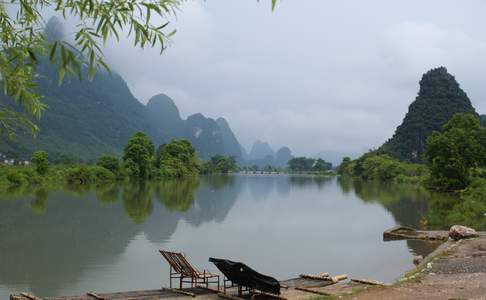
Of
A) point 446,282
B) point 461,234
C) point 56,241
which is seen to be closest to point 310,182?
point 461,234

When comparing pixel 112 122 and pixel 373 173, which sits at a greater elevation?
pixel 112 122

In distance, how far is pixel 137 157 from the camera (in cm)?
7212

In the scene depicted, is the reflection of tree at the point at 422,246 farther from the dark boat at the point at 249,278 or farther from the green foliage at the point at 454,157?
the green foliage at the point at 454,157

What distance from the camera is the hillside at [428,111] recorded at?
10481cm

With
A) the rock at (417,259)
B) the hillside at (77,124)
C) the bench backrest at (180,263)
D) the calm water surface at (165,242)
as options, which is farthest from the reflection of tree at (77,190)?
the hillside at (77,124)

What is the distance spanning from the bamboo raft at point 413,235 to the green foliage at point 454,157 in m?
29.2

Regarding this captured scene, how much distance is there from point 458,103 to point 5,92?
11342cm

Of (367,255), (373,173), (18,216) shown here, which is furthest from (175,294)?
(373,173)

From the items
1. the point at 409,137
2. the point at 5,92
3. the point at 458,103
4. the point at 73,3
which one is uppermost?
the point at 458,103

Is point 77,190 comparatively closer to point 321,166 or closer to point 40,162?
point 40,162

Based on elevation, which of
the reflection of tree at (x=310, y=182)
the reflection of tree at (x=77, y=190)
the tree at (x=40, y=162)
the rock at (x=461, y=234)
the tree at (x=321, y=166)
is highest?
the tree at (x=321, y=166)

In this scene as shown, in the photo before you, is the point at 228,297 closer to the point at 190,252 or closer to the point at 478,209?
the point at 190,252

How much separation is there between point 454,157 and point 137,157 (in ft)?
145

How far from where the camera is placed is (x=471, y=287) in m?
9.49
